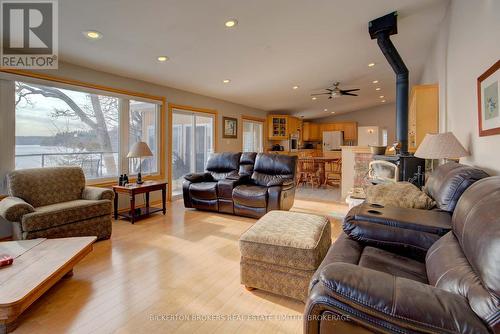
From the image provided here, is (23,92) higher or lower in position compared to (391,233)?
higher

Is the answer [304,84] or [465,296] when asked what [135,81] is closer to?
[304,84]

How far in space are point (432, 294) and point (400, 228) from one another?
745mm

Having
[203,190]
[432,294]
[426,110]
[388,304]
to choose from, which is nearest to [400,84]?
[426,110]

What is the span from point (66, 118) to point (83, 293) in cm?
279

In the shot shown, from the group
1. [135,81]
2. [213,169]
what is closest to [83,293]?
[213,169]

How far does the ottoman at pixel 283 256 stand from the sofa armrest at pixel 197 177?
270 cm

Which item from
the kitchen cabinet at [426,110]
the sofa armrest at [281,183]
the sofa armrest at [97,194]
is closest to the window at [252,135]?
the sofa armrest at [281,183]

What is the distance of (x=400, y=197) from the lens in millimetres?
2098

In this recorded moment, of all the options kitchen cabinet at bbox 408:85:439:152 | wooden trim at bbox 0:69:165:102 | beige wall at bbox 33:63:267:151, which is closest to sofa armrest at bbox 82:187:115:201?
wooden trim at bbox 0:69:165:102

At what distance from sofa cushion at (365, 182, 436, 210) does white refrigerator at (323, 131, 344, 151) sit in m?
8.12

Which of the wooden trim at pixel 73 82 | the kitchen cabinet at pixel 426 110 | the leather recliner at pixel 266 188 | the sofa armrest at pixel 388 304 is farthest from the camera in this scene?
the leather recliner at pixel 266 188

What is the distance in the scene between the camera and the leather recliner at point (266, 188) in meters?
3.88

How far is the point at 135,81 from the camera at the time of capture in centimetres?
449

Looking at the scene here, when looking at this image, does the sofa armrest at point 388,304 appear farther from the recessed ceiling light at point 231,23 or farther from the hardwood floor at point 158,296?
the recessed ceiling light at point 231,23
